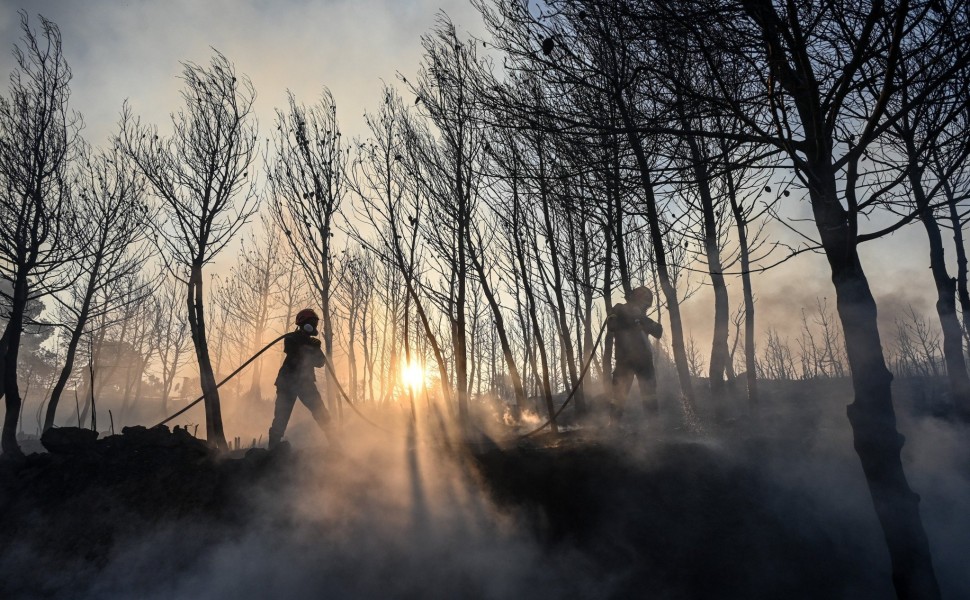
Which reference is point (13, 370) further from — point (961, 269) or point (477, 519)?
point (961, 269)

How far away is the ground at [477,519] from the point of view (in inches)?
181

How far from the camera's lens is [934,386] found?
9.84m

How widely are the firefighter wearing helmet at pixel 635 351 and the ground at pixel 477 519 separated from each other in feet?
2.55

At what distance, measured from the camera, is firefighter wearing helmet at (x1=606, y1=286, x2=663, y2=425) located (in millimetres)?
7035

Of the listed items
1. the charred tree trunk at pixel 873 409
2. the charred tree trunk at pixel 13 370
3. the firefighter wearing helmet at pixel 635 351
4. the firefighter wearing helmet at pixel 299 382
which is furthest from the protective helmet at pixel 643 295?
the charred tree trunk at pixel 13 370

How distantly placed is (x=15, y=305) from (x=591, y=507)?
26.1 feet

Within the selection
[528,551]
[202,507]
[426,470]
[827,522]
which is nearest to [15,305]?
[202,507]

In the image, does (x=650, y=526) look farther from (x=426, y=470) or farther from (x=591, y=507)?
(x=426, y=470)

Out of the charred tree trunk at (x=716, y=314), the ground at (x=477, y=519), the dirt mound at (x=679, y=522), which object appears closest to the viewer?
the dirt mound at (x=679, y=522)

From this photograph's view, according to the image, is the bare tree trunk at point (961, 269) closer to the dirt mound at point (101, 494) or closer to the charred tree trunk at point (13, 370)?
the dirt mound at point (101, 494)

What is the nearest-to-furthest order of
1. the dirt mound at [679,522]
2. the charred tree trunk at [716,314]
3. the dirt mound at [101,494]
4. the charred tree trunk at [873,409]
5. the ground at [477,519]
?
1. the charred tree trunk at [873,409]
2. the dirt mound at [679,522]
3. the ground at [477,519]
4. the dirt mound at [101,494]
5. the charred tree trunk at [716,314]

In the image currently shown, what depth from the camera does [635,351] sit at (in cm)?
706

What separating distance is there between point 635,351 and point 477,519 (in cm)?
310

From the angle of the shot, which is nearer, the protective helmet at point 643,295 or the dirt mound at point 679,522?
the dirt mound at point 679,522
